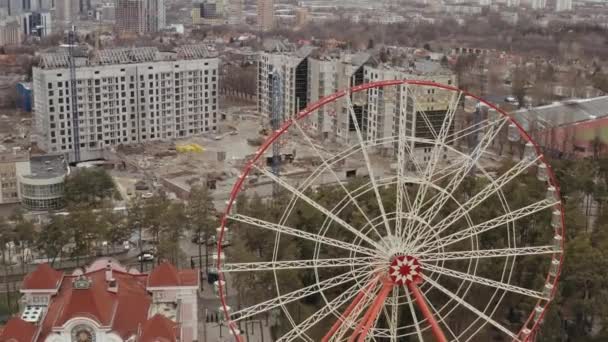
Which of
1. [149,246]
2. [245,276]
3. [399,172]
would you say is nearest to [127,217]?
[149,246]

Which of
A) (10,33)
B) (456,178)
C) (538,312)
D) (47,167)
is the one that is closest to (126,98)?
(47,167)

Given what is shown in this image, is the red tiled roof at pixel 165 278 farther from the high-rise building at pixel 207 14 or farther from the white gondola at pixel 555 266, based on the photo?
the high-rise building at pixel 207 14

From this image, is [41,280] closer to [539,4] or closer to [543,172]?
[543,172]

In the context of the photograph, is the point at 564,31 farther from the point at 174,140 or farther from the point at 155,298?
the point at 155,298

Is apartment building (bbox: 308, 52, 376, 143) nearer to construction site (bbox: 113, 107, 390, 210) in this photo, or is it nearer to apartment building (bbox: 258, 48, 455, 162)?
apartment building (bbox: 258, 48, 455, 162)

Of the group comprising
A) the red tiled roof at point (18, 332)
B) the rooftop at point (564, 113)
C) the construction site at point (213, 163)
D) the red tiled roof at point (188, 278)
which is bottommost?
the construction site at point (213, 163)

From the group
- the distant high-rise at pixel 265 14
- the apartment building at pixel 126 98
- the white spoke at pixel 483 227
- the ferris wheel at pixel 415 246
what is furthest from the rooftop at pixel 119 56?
the distant high-rise at pixel 265 14
